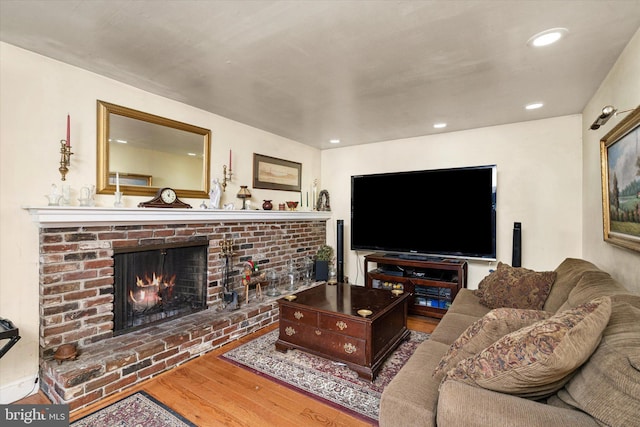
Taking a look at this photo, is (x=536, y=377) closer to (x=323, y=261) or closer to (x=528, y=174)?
(x=528, y=174)

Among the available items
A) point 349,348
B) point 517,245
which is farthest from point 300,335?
point 517,245

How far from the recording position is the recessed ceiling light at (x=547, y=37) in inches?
69.4

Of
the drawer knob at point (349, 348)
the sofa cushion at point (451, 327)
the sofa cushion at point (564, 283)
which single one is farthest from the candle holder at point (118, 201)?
the sofa cushion at point (564, 283)

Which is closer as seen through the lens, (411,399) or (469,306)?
(411,399)

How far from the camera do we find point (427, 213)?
376 centimetres

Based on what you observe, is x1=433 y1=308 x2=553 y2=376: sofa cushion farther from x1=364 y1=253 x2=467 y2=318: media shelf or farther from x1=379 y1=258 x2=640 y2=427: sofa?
x1=364 y1=253 x2=467 y2=318: media shelf

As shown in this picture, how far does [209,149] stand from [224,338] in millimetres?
1898

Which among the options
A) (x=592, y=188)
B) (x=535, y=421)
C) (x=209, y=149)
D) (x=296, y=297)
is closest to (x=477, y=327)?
(x=535, y=421)

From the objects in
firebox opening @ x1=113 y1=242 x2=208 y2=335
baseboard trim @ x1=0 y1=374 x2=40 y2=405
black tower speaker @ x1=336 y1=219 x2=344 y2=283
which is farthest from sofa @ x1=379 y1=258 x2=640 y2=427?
black tower speaker @ x1=336 y1=219 x2=344 y2=283

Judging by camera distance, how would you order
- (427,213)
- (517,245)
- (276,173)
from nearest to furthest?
(517,245) < (427,213) < (276,173)

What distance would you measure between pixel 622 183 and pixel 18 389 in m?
4.17

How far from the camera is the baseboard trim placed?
1.99 metres

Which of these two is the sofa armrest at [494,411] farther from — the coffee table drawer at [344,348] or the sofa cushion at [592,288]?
the coffee table drawer at [344,348]

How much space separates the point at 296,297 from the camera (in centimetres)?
274
